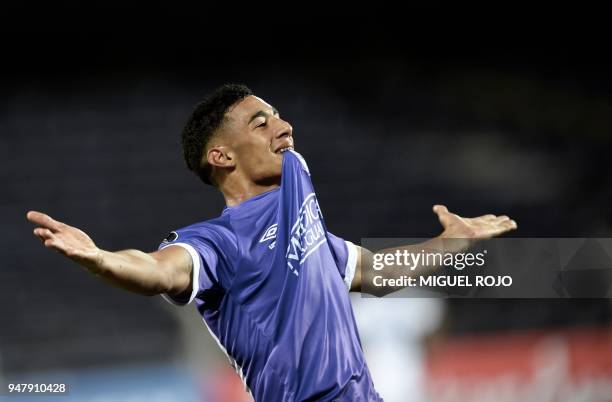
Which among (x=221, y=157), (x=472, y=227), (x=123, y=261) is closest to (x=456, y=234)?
(x=472, y=227)

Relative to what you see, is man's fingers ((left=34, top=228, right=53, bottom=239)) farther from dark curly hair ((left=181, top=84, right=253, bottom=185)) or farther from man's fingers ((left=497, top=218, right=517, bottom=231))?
man's fingers ((left=497, top=218, right=517, bottom=231))

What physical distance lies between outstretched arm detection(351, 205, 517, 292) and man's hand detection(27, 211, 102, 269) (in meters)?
0.91

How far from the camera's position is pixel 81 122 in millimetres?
4188

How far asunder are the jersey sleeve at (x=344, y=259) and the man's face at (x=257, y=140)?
239 millimetres

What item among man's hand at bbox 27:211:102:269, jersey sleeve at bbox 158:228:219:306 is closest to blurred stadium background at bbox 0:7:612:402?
jersey sleeve at bbox 158:228:219:306

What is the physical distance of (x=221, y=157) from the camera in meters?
2.12

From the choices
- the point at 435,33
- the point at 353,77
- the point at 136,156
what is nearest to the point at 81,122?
the point at 136,156

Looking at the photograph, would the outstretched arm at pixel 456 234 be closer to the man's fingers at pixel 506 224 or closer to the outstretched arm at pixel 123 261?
the man's fingers at pixel 506 224

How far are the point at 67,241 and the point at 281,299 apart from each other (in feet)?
1.74

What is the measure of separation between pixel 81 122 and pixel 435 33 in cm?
196

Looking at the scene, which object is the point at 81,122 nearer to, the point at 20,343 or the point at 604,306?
the point at 20,343

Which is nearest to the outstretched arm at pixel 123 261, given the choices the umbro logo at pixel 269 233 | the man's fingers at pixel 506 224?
the umbro logo at pixel 269 233

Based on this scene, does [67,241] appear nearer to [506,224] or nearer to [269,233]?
[269,233]

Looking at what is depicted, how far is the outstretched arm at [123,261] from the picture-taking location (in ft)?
4.56
